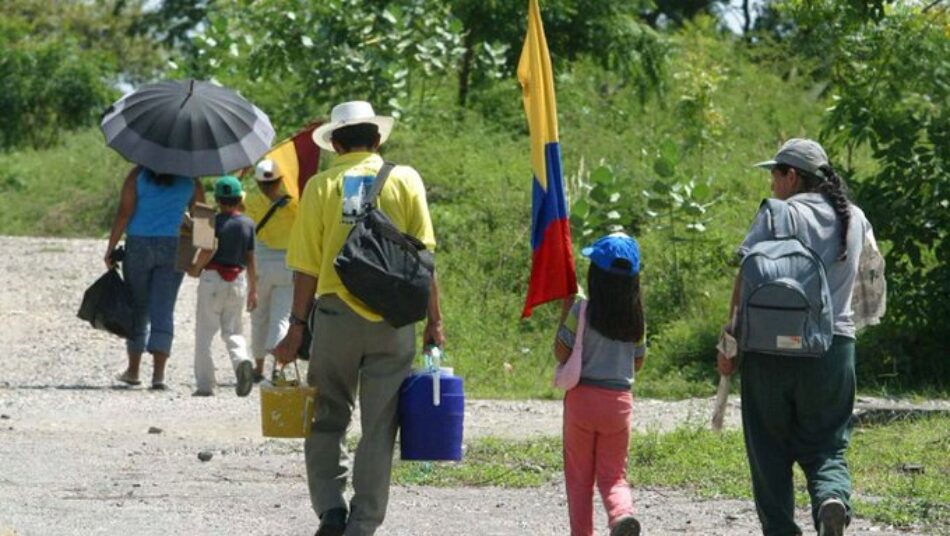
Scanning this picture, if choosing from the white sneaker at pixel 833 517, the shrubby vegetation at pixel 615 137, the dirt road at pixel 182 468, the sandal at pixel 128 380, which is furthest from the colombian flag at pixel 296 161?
the white sneaker at pixel 833 517

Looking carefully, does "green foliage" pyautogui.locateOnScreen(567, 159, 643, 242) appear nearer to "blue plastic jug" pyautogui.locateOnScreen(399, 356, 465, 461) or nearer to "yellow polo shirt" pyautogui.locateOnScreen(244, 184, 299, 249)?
"yellow polo shirt" pyautogui.locateOnScreen(244, 184, 299, 249)

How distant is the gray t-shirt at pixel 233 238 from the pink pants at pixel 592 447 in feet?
20.8

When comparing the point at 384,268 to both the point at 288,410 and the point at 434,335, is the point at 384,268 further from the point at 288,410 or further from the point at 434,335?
the point at 288,410

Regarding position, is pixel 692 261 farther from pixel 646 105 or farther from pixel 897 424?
pixel 646 105

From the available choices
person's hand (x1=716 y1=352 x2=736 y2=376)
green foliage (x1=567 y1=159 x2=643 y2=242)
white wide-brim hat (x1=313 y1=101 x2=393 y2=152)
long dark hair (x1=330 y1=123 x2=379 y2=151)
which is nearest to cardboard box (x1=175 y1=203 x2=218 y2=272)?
green foliage (x1=567 y1=159 x2=643 y2=242)

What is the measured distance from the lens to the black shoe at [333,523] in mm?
7527

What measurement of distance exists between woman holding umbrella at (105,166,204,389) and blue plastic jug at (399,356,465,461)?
244 inches

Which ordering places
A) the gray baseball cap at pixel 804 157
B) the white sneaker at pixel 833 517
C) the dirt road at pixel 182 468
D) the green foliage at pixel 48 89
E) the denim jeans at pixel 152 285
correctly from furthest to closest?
the green foliage at pixel 48 89
the denim jeans at pixel 152 285
the dirt road at pixel 182 468
the gray baseball cap at pixel 804 157
the white sneaker at pixel 833 517

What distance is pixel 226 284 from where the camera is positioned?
1366 cm

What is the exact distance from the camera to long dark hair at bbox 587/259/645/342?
24.6 ft

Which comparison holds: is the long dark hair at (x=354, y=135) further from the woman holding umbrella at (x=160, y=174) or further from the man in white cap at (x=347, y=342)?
the woman holding umbrella at (x=160, y=174)

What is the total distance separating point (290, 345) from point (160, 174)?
20.5 ft

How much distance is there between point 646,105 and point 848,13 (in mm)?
14377

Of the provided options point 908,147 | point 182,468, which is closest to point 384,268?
point 182,468
